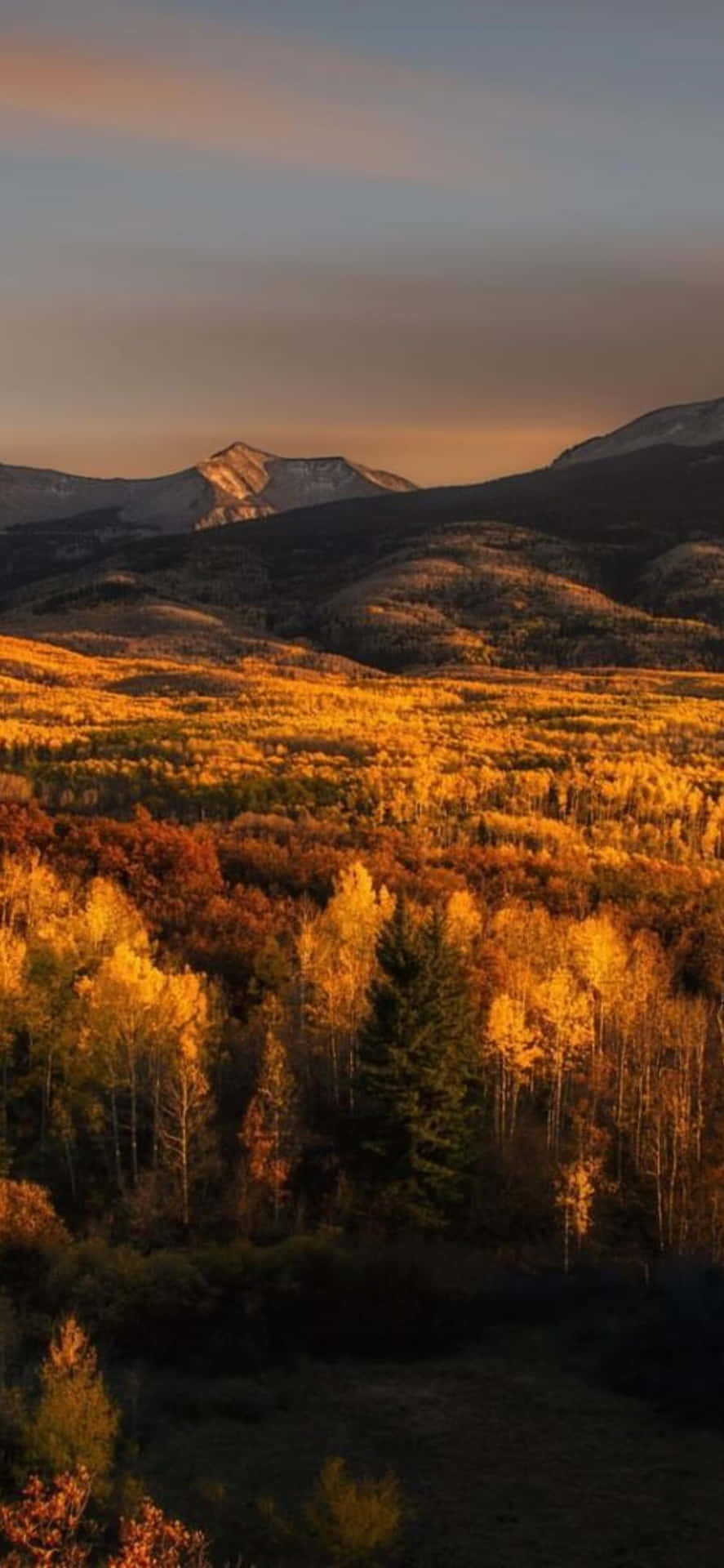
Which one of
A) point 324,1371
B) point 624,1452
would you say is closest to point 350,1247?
point 324,1371

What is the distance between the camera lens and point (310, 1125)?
128 ft

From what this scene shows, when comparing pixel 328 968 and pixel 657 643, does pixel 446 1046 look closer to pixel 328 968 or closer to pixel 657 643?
pixel 328 968

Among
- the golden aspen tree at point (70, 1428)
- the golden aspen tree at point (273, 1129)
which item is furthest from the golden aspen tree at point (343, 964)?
the golden aspen tree at point (70, 1428)

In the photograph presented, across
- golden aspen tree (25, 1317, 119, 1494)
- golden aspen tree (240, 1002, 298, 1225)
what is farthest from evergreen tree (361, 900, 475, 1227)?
golden aspen tree (25, 1317, 119, 1494)

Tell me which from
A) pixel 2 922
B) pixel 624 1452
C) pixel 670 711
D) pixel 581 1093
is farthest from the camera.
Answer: pixel 670 711

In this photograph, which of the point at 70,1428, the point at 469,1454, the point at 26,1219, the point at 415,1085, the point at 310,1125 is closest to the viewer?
the point at 70,1428

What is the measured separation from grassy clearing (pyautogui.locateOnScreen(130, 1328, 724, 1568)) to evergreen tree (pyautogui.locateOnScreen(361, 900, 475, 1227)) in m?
4.86

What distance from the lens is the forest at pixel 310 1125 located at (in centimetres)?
2373

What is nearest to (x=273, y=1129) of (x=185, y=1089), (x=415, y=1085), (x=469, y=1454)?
(x=185, y=1089)

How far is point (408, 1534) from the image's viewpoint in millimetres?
22172

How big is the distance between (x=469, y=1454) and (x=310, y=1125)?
47.8ft

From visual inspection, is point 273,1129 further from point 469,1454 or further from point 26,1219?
point 469,1454

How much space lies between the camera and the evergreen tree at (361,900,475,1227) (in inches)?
1344

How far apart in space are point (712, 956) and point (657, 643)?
429 ft
